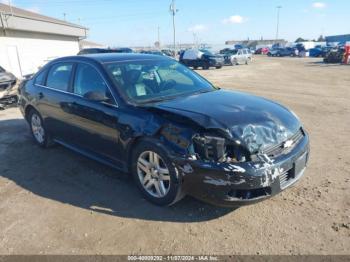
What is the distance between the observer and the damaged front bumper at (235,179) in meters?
3.09

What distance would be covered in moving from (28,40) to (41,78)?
642 inches

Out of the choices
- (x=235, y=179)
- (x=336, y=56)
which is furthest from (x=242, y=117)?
(x=336, y=56)

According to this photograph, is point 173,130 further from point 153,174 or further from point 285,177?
point 285,177

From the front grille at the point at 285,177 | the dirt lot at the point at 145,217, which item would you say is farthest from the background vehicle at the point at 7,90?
the front grille at the point at 285,177

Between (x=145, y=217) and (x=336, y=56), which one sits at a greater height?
(x=145, y=217)

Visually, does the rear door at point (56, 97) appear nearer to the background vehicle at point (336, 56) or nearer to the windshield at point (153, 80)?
the windshield at point (153, 80)

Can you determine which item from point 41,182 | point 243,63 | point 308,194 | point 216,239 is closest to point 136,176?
point 216,239

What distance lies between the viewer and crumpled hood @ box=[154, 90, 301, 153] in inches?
128

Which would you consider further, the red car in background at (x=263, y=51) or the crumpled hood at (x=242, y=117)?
the red car in background at (x=263, y=51)

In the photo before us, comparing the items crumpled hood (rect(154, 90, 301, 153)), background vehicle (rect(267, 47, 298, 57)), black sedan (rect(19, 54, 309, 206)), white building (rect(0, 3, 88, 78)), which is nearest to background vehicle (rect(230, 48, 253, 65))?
white building (rect(0, 3, 88, 78))

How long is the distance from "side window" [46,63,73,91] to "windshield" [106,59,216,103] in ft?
3.24

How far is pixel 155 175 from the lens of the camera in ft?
12.1

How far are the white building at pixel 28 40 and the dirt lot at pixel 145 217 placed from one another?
15070 millimetres

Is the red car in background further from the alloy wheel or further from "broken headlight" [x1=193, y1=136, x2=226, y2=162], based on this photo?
"broken headlight" [x1=193, y1=136, x2=226, y2=162]
